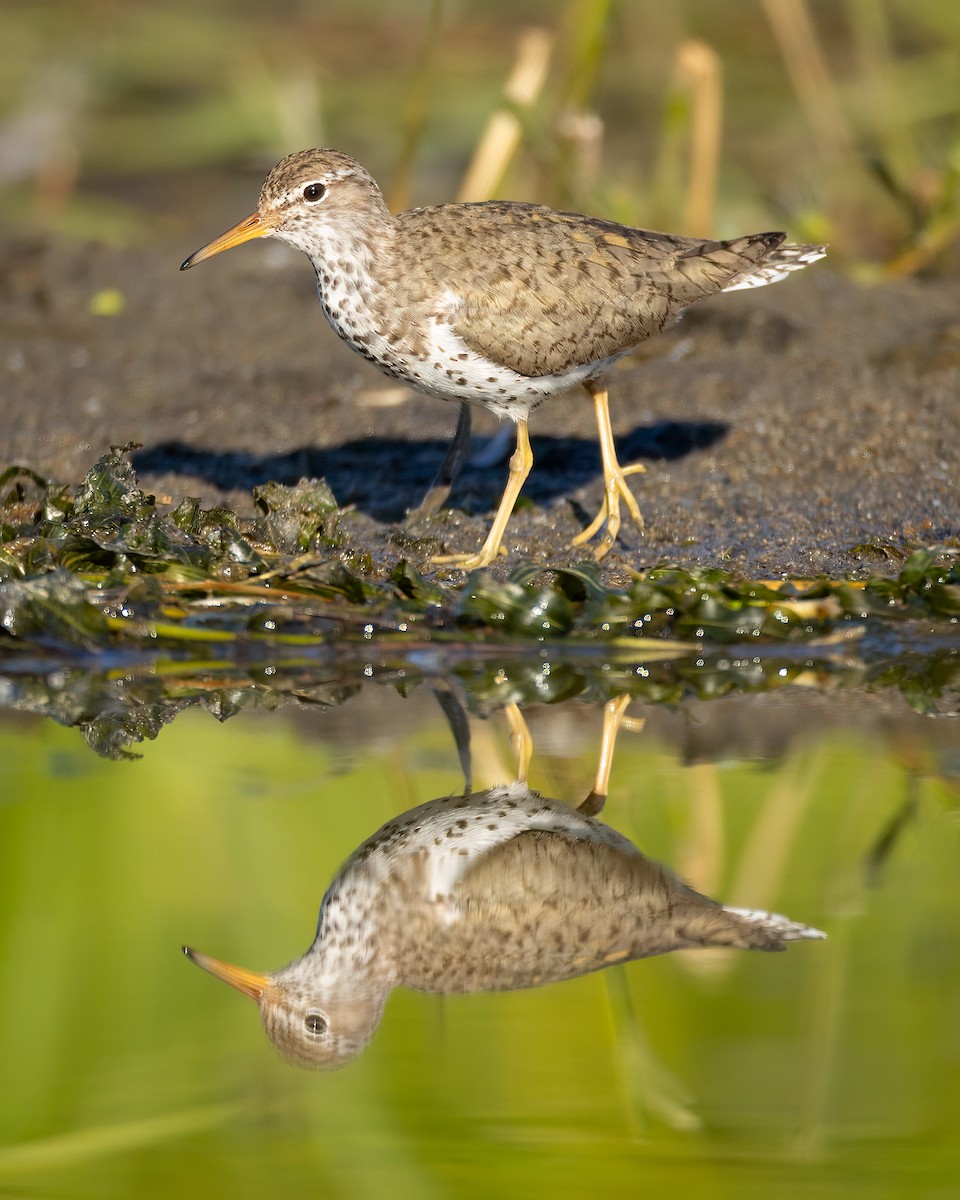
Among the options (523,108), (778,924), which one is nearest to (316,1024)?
(778,924)

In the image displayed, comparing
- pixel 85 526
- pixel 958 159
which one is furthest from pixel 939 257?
pixel 85 526

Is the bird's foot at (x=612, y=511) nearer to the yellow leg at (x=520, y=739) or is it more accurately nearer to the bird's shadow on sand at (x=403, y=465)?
the bird's shadow on sand at (x=403, y=465)

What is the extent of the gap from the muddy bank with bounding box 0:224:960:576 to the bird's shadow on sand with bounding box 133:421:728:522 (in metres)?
0.01

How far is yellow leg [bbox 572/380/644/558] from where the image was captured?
6.12 m

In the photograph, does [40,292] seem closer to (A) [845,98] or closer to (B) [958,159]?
(B) [958,159]

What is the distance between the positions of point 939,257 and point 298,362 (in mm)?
3448

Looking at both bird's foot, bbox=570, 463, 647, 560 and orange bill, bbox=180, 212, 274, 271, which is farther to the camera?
bird's foot, bbox=570, 463, 647, 560

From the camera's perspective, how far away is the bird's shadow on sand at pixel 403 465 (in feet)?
22.6

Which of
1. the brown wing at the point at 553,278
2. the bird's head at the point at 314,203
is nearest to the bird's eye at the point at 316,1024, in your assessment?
the brown wing at the point at 553,278

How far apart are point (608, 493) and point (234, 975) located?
3260mm

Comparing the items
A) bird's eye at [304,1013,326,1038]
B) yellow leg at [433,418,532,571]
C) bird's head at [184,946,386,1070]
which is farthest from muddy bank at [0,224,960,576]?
bird's eye at [304,1013,326,1038]

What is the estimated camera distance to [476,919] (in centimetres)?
360

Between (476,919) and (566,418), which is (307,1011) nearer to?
(476,919)

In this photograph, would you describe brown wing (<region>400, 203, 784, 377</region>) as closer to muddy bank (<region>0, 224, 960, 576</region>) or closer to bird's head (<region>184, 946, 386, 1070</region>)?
muddy bank (<region>0, 224, 960, 576</region>)
